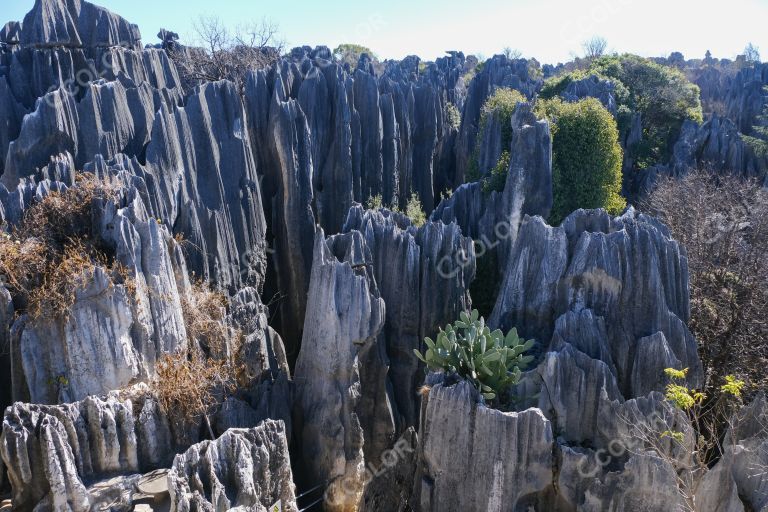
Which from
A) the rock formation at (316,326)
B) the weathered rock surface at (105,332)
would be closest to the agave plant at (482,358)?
the rock formation at (316,326)

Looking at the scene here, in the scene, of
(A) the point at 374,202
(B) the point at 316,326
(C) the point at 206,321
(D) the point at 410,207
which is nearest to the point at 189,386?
(C) the point at 206,321

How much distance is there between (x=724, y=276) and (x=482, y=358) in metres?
7.06

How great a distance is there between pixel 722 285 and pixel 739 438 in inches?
219

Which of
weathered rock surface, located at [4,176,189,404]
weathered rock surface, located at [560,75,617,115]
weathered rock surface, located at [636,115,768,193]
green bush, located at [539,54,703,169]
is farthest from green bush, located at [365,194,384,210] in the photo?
green bush, located at [539,54,703,169]

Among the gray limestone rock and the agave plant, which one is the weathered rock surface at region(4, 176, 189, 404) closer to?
the agave plant

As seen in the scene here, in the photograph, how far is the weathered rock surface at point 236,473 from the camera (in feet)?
20.2

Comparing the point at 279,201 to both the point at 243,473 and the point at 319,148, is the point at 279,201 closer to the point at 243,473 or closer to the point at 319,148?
the point at 319,148

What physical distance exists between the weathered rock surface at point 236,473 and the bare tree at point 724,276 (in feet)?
19.9

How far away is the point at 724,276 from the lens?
1199 cm

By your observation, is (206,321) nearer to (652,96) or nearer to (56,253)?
(56,253)

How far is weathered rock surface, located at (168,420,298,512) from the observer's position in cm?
615

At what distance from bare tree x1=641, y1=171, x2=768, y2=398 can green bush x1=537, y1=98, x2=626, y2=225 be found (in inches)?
73.0

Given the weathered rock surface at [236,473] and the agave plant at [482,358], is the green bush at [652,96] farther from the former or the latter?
the weathered rock surface at [236,473]

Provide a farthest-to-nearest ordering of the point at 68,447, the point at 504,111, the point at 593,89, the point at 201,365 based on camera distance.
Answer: the point at 593,89, the point at 504,111, the point at 201,365, the point at 68,447
